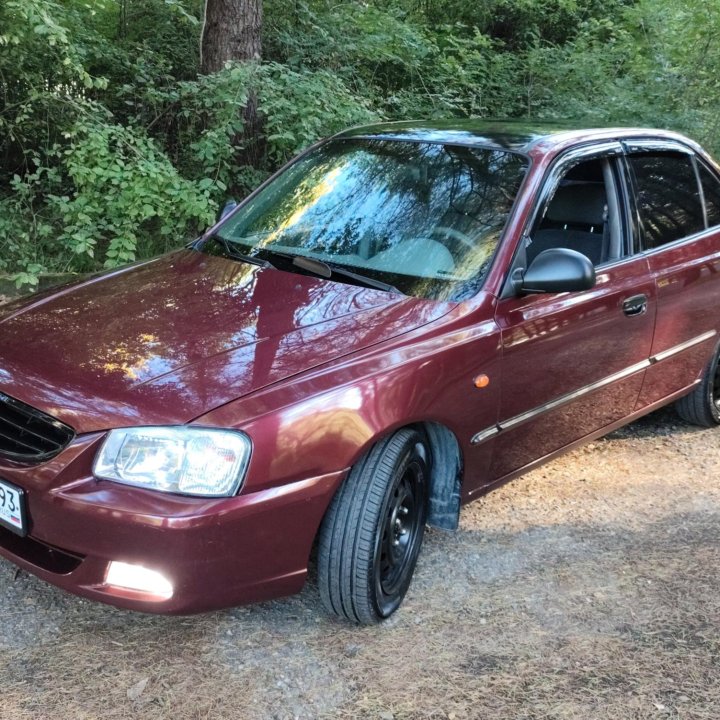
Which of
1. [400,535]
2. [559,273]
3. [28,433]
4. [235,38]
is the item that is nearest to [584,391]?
[559,273]

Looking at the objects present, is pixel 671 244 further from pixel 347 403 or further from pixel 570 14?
pixel 570 14

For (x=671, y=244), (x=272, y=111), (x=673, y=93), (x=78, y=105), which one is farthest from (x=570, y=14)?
(x=671, y=244)

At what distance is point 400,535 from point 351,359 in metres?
0.76

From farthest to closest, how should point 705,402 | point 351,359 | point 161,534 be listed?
1. point 705,402
2. point 351,359
3. point 161,534

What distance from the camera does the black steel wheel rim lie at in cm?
272

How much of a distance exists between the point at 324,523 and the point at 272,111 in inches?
170

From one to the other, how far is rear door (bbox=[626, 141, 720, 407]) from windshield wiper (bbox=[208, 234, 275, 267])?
1790 mm

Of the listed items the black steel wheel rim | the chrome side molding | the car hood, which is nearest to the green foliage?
the car hood

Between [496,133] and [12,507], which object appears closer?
[12,507]

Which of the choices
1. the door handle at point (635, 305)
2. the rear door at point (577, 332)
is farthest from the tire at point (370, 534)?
the door handle at point (635, 305)

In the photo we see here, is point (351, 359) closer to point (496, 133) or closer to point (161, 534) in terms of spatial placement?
point (161, 534)

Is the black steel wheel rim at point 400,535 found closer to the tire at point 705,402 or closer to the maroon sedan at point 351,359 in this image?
the maroon sedan at point 351,359

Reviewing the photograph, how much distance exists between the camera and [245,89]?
6.02m

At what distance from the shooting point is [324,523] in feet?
8.34
